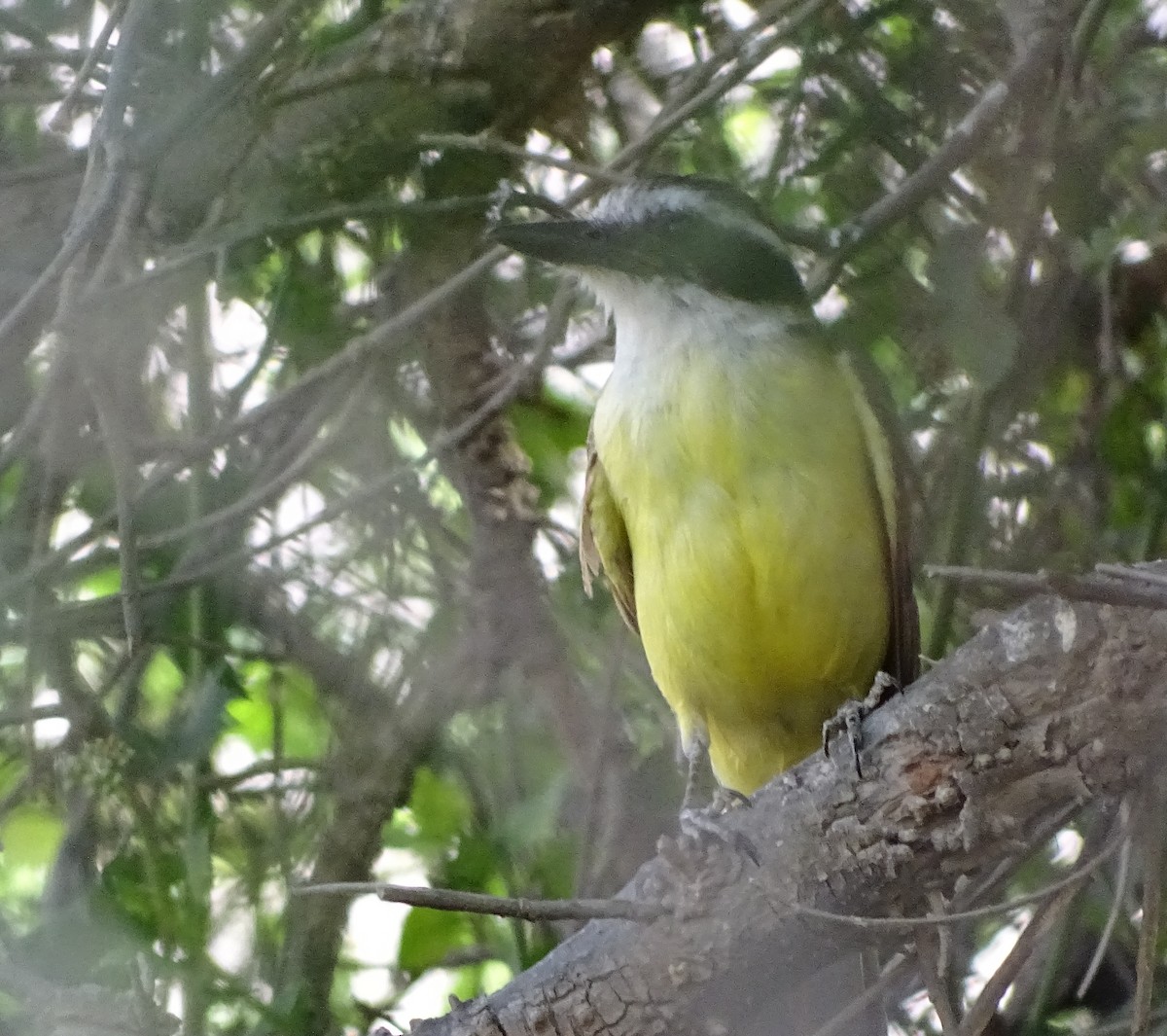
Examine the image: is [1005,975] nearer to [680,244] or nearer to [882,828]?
[882,828]

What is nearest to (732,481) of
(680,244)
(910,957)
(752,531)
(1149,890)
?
(752,531)

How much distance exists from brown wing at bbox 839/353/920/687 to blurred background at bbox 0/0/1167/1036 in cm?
12

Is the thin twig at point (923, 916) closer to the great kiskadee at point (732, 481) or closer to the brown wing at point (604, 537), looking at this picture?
the great kiskadee at point (732, 481)

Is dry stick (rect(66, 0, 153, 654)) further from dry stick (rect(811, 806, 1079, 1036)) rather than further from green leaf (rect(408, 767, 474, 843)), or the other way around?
dry stick (rect(811, 806, 1079, 1036))

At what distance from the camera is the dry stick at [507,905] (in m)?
1.25

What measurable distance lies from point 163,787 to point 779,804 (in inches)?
42.2

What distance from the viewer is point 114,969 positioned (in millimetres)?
1852

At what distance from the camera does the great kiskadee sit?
1923 millimetres

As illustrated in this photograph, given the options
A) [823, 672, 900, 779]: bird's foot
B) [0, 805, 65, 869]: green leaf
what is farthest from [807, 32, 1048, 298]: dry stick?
[0, 805, 65, 869]: green leaf

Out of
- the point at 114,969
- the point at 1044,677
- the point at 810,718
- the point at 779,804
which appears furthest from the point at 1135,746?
the point at 114,969

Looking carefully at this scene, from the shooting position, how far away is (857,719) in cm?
156

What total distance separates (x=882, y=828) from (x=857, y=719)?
169 mm

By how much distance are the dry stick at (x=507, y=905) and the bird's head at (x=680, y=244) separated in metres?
0.94

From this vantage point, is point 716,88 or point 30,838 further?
point 30,838
